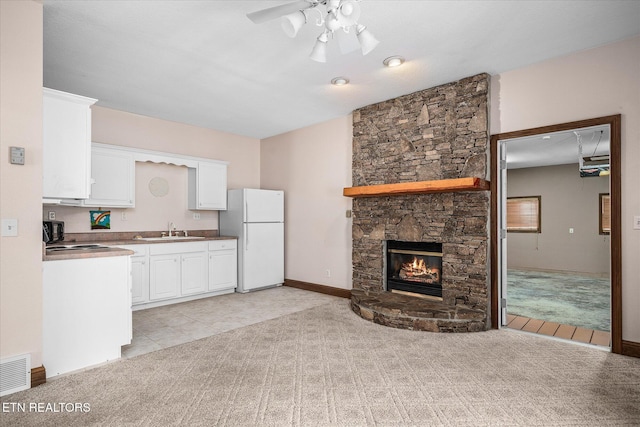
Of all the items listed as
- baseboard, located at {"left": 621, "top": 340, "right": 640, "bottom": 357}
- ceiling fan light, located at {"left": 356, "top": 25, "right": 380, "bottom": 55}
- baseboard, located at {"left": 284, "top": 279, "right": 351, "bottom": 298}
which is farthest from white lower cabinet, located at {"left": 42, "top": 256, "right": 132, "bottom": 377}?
baseboard, located at {"left": 621, "top": 340, "right": 640, "bottom": 357}

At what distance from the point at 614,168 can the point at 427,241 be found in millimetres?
1915

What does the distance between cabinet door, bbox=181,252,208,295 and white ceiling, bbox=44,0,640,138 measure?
2.23m

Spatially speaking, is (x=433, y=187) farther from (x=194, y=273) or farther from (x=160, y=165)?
(x=160, y=165)

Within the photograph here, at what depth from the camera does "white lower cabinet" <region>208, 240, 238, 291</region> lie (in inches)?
211

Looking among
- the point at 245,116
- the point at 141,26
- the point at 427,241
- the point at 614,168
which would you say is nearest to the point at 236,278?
the point at 245,116

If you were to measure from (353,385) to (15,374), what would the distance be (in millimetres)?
2344

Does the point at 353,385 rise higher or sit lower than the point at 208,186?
lower

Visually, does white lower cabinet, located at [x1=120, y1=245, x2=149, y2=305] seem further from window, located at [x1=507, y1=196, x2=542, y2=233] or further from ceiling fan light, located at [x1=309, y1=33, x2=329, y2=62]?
window, located at [x1=507, y1=196, x2=542, y2=233]

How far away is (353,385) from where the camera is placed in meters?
2.45

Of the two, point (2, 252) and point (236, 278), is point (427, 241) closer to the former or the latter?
point (236, 278)

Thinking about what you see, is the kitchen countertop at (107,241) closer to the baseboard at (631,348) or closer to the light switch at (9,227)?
the light switch at (9,227)

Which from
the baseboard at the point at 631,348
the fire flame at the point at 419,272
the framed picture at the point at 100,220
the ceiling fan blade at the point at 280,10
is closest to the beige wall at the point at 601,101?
the baseboard at the point at 631,348

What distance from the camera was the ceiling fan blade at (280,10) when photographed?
207 centimetres

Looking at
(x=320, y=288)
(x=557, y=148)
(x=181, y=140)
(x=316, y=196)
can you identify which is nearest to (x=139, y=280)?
(x=181, y=140)
